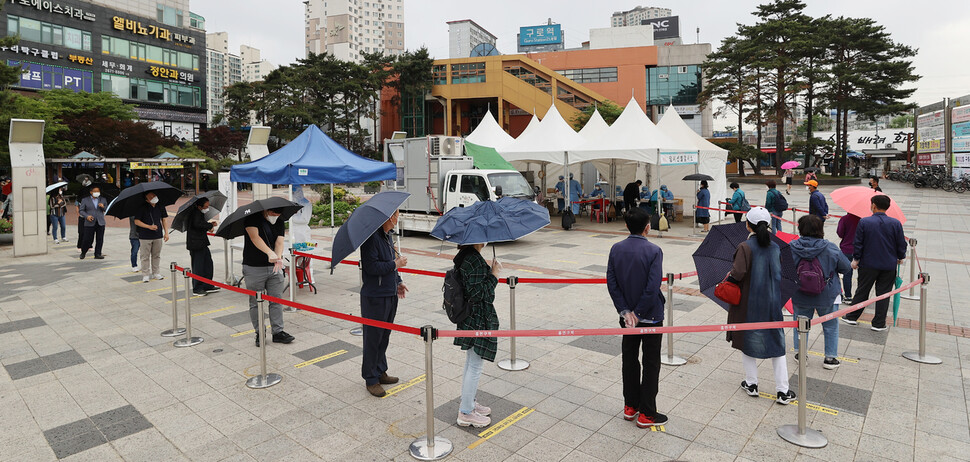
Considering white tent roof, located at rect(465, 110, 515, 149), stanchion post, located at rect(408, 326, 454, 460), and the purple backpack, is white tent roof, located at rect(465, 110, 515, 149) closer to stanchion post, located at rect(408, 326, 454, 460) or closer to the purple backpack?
the purple backpack

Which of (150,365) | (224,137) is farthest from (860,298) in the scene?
(224,137)

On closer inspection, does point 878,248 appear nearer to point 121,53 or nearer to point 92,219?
point 92,219

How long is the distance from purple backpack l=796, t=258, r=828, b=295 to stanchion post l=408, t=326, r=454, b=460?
368 cm

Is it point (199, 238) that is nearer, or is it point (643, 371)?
point (643, 371)

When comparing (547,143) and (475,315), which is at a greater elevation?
(547,143)

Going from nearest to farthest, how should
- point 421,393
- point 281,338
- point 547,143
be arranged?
point 421,393, point 281,338, point 547,143

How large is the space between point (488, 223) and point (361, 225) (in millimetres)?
1150

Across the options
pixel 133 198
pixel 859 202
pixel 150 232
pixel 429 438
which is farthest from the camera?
pixel 150 232

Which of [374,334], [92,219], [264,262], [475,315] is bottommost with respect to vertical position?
[374,334]

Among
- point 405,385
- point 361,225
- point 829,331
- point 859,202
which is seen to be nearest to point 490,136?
point 859,202

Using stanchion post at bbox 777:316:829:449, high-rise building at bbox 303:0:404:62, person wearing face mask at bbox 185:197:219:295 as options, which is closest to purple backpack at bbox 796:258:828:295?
stanchion post at bbox 777:316:829:449

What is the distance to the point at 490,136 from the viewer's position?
2498 centimetres

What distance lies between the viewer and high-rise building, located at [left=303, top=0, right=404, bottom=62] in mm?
138500

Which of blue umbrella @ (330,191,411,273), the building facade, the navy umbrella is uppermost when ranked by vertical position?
the building facade
